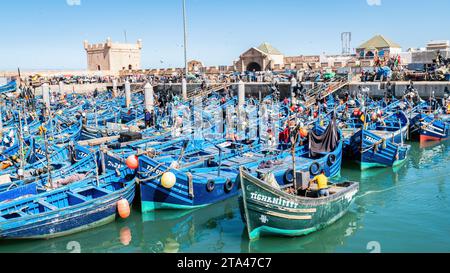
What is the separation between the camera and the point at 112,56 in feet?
261

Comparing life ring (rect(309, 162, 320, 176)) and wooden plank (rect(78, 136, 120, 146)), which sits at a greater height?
wooden plank (rect(78, 136, 120, 146))

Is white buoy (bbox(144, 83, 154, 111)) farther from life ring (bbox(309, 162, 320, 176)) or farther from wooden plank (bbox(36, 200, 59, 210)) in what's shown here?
wooden plank (bbox(36, 200, 59, 210))

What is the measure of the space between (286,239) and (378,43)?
56485 mm

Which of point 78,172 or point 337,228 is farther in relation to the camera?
point 78,172

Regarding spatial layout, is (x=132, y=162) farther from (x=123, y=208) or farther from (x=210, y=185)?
(x=210, y=185)

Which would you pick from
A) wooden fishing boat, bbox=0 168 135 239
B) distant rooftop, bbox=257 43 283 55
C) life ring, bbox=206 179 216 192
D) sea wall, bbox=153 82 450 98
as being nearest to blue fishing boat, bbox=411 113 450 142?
sea wall, bbox=153 82 450 98

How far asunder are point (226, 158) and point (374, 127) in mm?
11560

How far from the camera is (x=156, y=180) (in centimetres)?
1491

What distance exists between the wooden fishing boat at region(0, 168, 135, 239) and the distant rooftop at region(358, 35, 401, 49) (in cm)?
5539

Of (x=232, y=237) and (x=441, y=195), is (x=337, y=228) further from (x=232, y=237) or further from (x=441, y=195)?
(x=441, y=195)

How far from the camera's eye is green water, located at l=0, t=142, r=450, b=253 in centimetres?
1255

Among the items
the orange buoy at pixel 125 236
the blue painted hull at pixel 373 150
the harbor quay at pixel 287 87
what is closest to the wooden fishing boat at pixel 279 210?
the orange buoy at pixel 125 236
